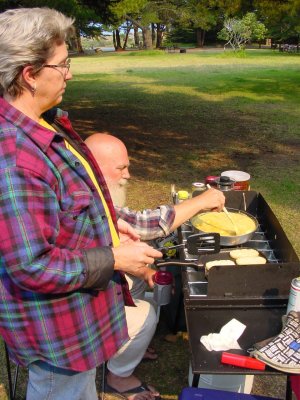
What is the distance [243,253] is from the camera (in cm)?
204

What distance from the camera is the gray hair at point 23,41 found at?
1.18 meters

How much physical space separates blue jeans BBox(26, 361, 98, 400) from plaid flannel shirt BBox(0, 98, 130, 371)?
2.7 inches

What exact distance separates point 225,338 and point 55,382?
683mm

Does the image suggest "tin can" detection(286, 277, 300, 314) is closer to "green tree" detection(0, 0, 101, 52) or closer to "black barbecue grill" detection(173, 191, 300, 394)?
"black barbecue grill" detection(173, 191, 300, 394)

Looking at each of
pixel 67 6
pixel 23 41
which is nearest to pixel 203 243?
pixel 23 41

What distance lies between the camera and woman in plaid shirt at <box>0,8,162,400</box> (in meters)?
1.19

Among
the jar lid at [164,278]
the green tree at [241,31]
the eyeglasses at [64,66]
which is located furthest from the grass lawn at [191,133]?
the green tree at [241,31]

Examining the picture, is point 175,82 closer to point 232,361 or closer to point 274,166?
point 274,166

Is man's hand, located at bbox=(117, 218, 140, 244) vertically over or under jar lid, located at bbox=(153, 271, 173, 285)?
over

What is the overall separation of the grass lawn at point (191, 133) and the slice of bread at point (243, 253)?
105cm

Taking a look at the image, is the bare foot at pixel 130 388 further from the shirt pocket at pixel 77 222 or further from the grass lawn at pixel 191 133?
the shirt pocket at pixel 77 222

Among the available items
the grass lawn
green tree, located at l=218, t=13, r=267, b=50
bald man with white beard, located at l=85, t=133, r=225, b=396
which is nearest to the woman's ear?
bald man with white beard, located at l=85, t=133, r=225, b=396

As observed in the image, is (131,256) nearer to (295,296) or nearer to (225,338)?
(225,338)

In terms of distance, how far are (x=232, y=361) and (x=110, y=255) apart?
0.61m
